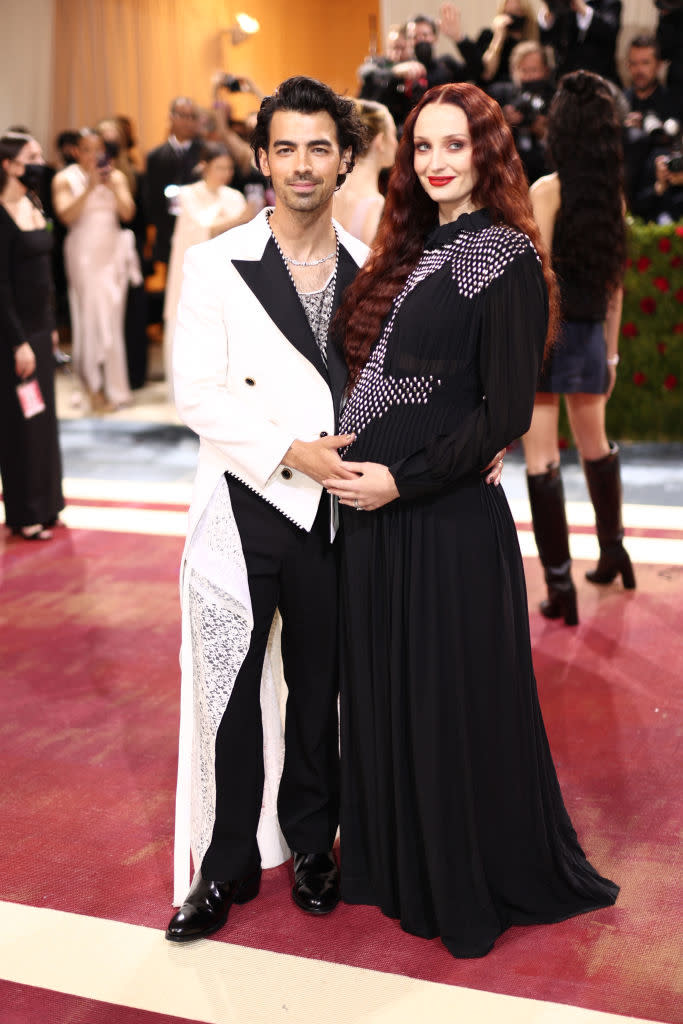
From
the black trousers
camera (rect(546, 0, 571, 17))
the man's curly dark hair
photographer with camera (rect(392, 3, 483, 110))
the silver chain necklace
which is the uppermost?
camera (rect(546, 0, 571, 17))

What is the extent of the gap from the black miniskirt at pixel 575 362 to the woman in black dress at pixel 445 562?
170 centimetres

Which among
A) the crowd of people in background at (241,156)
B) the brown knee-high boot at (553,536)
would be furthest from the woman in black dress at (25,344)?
the brown knee-high boot at (553,536)

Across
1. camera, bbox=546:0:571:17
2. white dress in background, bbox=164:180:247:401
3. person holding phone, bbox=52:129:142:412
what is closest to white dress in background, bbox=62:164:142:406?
person holding phone, bbox=52:129:142:412

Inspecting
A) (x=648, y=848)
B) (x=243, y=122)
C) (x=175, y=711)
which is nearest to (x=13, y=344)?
(x=175, y=711)

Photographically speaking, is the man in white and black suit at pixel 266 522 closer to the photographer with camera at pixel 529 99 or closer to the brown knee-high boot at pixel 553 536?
the brown knee-high boot at pixel 553 536

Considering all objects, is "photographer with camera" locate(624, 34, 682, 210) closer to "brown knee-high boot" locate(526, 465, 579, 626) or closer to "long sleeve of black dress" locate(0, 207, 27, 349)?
"brown knee-high boot" locate(526, 465, 579, 626)

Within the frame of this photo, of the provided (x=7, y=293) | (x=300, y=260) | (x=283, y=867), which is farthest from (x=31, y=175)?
(x=283, y=867)

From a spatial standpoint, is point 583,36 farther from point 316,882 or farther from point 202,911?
point 202,911

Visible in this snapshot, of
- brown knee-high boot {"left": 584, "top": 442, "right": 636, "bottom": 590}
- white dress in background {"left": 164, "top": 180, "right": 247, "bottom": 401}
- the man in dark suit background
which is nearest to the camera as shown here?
brown knee-high boot {"left": 584, "top": 442, "right": 636, "bottom": 590}

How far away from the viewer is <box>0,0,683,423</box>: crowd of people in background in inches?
276

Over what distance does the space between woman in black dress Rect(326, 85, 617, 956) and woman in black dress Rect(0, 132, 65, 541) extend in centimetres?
312

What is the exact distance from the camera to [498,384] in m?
2.12

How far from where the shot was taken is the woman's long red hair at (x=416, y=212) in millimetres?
2133

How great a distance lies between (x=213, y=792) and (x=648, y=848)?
1004mm
